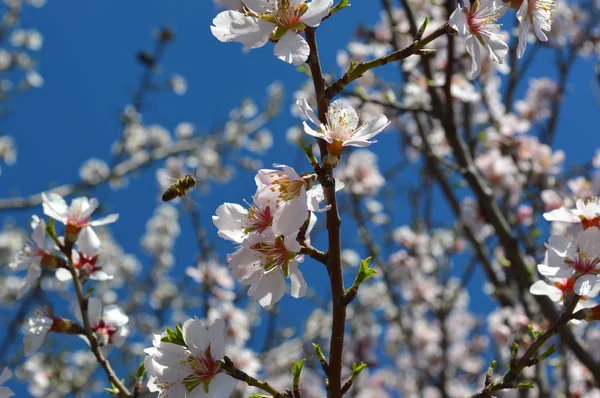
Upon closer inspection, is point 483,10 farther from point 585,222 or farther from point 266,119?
point 266,119

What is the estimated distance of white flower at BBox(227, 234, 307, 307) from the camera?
4.45ft

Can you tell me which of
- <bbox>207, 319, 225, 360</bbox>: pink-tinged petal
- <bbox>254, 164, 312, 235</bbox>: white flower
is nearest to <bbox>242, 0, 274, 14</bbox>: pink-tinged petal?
<bbox>254, 164, 312, 235</bbox>: white flower

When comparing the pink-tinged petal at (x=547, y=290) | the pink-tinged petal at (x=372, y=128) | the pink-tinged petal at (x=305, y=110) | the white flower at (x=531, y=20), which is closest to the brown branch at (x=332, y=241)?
the pink-tinged petal at (x=305, y=110)

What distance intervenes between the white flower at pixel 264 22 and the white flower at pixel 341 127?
19cm

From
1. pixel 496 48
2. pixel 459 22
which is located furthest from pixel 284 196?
pixel 496 48

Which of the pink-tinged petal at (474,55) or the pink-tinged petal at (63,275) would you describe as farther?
the pink-tinged petal at (63,275)

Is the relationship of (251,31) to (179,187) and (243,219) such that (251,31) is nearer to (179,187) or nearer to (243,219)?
(243,219)

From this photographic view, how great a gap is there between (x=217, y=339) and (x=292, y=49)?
71 centimetres

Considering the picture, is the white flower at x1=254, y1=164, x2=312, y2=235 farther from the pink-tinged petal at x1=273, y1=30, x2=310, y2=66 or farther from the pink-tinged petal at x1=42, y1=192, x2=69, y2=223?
the pink-tinged petal at x1=42, y1=192, x2=69, y2=223

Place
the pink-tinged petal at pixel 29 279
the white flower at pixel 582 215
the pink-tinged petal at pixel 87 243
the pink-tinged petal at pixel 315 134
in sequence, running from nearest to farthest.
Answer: the pink-tinged petal at pixel 315 134, the white flower at pixel 582 215, the pink-tinged petal at pixel 29 279, the pink-tinged petal at pixel 87 243

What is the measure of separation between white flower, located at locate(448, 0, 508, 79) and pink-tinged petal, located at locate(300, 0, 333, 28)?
0.35 meters

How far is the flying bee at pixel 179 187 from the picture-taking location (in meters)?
2.10

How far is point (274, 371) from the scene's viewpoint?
22.2 feet

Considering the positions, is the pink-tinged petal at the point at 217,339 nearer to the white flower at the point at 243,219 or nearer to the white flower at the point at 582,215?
the white flower at the point at 243,219
